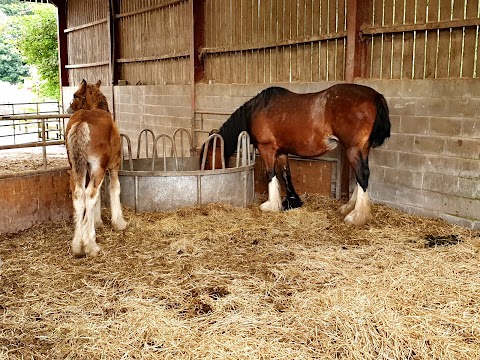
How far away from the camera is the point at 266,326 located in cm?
293

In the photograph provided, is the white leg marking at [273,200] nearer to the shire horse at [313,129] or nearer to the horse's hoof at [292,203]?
the shire horse at [313,129]

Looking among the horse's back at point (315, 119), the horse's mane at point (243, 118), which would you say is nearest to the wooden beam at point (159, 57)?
the horse's mane at point (243, 118)

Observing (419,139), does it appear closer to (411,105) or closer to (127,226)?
(411,105)

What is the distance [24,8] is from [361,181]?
37.2 meters

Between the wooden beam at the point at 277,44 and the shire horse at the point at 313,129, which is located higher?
the wooden beam at the point at 277,44

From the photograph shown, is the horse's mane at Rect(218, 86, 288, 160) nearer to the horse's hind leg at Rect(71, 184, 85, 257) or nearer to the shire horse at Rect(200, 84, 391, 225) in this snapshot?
the shire horse at Rect(200, 84, 391, 225)

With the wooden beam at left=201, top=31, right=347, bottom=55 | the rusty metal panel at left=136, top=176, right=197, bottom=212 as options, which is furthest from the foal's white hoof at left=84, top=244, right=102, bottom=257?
the wooden beam at left=201, top=31, right=347, bottom=55

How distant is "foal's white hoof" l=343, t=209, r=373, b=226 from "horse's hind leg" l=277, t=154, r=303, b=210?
3.09 ft

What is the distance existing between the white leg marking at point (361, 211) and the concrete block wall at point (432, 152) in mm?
688

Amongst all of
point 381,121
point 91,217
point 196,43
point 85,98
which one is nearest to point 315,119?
point 381,121

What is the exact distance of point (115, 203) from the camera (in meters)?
4.95

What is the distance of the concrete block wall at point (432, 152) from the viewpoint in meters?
5.05

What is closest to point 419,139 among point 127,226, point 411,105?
point 411,105

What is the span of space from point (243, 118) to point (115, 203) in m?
2.16
